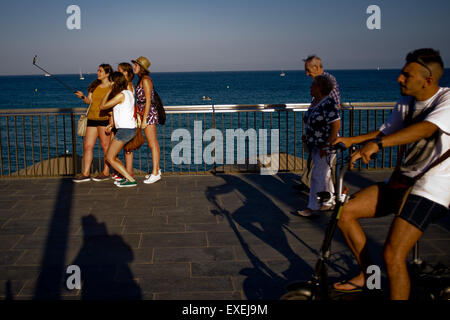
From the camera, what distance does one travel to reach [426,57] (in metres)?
2.69

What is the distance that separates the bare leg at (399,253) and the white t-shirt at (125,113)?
4.67 metres

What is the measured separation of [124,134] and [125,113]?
0.32m

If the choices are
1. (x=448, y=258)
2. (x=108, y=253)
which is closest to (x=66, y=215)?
(x=108, y=253)

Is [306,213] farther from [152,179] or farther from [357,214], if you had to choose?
[152,179]

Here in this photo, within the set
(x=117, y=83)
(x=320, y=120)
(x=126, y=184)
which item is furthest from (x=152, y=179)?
(x=320, y=120)

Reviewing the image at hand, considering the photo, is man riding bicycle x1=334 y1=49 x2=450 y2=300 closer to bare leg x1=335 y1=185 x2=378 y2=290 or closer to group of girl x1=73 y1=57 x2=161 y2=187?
bare leg x1=335 y1=185 x2=378 y2=290

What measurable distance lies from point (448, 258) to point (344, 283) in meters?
1.39

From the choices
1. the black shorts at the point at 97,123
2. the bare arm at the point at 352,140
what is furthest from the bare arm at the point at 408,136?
the black shorts at the point at 97,123

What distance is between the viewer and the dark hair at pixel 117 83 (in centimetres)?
645

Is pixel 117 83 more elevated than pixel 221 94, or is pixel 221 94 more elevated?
pixel 221 94

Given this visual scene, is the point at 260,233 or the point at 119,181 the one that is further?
the point at 119,181

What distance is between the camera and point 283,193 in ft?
21.1

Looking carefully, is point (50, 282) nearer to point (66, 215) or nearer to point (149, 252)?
→ point (149, 252)

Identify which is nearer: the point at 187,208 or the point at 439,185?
the point at 439,185
